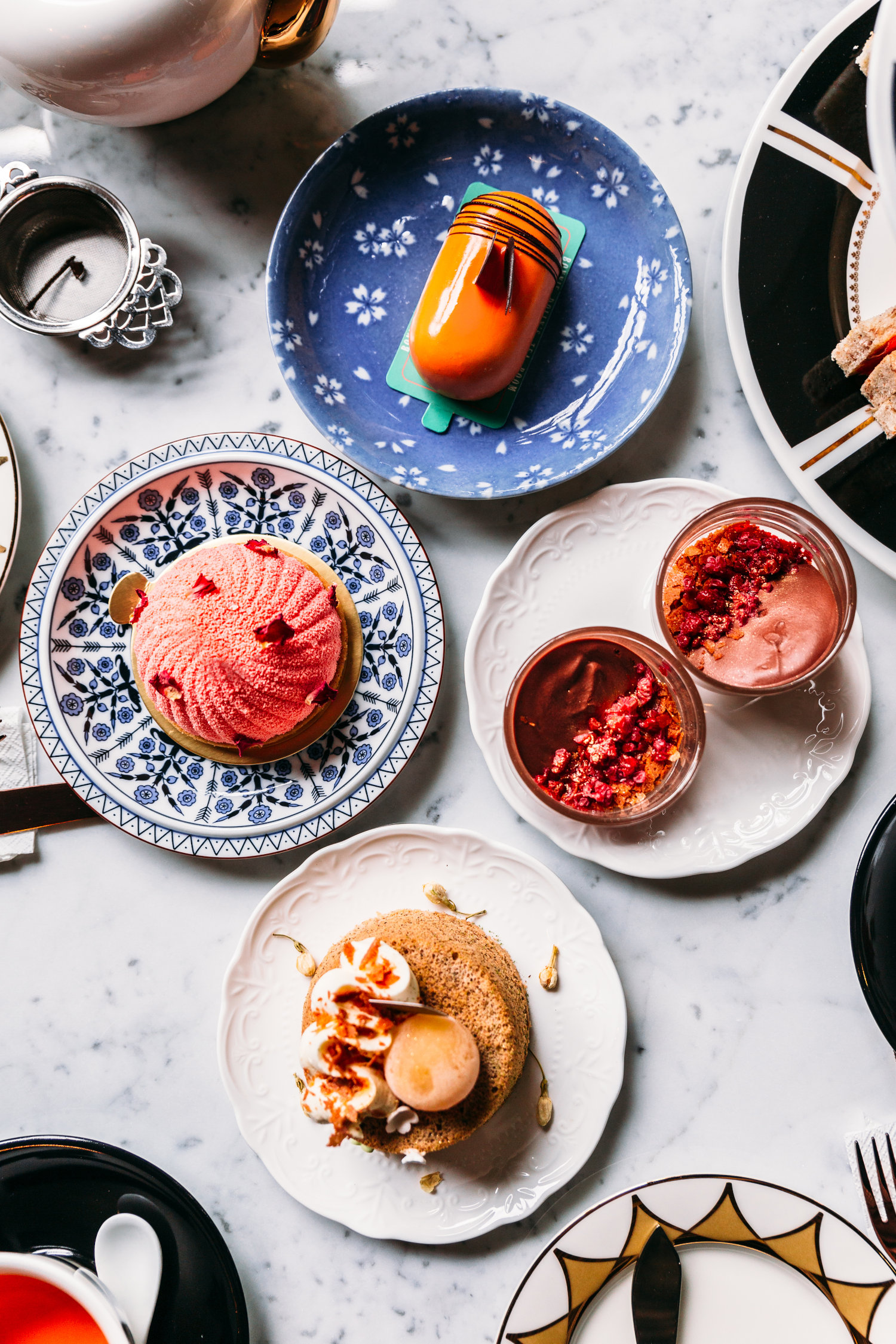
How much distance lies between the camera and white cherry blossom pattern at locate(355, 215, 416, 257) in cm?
132

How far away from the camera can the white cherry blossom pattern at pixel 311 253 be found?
4.25 ft

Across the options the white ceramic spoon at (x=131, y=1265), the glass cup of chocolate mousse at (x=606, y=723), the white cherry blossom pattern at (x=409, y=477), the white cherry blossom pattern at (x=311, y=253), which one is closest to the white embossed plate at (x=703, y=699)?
the glass cup of chocolate mousse at (x=606, y=723)

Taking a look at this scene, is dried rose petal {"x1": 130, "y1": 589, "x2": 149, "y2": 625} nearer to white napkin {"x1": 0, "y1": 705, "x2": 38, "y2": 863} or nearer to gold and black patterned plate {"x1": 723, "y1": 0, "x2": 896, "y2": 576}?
white napkin {"x1": 0, "y1": 705, "x2": 38, "y2": 863}

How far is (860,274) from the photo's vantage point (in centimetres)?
123

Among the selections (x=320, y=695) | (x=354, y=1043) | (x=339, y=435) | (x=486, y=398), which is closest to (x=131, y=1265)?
(x=354, y=1043)

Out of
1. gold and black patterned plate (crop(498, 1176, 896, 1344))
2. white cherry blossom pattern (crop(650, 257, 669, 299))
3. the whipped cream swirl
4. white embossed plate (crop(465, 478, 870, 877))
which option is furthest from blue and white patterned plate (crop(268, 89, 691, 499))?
gold and black patterned plate (crop(498, 1176, 896, 1344))

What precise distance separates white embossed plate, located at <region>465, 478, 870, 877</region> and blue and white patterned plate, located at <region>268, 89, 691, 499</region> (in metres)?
0.11

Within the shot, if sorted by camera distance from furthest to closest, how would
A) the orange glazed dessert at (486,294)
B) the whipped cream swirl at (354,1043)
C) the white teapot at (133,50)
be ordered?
the orange glazed dessert at (486,294)
the whipped cream swirl at (354,1043)
the white teapot at (133,50)

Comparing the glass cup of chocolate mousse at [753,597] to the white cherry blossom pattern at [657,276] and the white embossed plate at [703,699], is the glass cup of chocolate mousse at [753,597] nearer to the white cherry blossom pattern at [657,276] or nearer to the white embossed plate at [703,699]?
the white embossed plate at [703,699]

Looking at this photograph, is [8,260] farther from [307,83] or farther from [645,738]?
[645,738]

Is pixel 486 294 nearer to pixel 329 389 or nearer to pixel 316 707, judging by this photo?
pixel 329 389

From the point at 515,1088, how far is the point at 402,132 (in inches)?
53.3

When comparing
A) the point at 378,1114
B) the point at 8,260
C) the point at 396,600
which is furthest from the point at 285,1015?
the point at 8,260

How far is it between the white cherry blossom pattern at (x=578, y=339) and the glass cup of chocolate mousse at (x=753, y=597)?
0.99 feet
